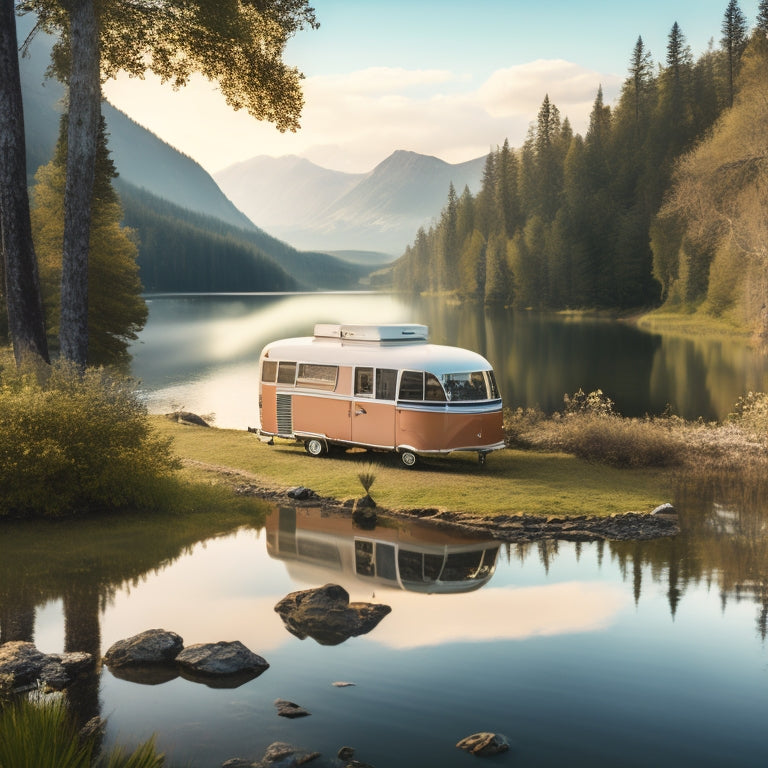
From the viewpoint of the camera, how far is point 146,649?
8570 mm

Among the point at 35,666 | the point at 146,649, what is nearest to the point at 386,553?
the point at 146,649

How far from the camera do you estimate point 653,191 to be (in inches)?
3499

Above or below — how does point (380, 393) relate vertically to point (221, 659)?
above

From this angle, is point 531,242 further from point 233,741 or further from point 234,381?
point 233,741

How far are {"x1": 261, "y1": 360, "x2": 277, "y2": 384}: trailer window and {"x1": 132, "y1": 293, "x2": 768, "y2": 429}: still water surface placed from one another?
8895mm

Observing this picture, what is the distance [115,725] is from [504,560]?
6280mm

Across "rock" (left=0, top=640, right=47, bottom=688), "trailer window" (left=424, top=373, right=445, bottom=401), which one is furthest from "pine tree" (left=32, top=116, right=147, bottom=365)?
"rock" (left=0, top=640, right=47, bottom=688)

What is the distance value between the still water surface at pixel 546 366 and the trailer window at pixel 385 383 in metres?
Answer: 11.8

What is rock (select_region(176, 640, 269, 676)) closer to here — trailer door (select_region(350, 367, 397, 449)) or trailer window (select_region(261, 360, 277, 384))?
trailer door (select_region(350, 367, 397, 449))

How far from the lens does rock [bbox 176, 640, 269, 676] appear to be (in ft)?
27.2

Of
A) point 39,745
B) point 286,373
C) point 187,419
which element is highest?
point 286,373

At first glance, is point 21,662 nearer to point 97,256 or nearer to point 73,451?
point 73,451

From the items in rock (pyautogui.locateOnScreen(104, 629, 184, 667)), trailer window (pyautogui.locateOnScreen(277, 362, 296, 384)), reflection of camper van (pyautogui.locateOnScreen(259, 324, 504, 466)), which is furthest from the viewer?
trailer window (pyautogui.locateOnScreen(277, 362, 296, 384))

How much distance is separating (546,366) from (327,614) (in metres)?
37.7
